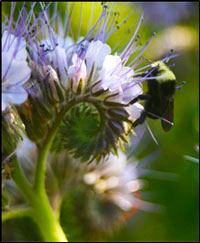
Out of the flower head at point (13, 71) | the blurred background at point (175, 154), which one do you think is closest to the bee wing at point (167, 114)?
the flower head at point (13, 71)

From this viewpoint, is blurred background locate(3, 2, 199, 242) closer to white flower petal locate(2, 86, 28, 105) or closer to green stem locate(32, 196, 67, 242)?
green stem locate(32, 196, 67, 242)

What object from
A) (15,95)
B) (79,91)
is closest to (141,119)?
(79,91)

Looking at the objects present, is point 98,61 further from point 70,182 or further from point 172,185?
point 172,185

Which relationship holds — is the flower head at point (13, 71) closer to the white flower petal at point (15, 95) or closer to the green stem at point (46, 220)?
the white flower petal at point (15, 95)

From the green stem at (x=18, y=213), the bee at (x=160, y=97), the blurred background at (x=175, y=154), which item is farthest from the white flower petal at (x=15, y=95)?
the blurred background at (x=175, y=154)

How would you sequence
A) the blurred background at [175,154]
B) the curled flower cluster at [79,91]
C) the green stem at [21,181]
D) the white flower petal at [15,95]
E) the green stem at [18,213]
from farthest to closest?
the blurred background at [175,154], the green stem at [18,213], the green stem at [21,181], the curled flower cluster at [79,91], the white flower petal at [15,95]

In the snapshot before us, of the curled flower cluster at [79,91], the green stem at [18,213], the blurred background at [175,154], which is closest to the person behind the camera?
the curled flower cluster at [79,91]

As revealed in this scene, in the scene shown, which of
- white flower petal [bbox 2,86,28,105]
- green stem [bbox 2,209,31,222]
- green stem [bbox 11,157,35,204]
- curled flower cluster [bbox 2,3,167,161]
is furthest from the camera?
green stem [bbox 2,209,31,222]

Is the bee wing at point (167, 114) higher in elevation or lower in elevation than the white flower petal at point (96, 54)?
lower

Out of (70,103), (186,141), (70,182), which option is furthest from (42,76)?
(186,141)

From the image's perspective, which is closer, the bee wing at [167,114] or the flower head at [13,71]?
the flower head at [13,71]

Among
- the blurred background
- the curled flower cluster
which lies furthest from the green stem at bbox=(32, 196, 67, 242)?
the blurred background

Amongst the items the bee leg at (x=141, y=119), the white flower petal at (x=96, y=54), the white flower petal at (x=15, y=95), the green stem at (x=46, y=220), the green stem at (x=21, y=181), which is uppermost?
the white flower petal at (x=96, y=54)
